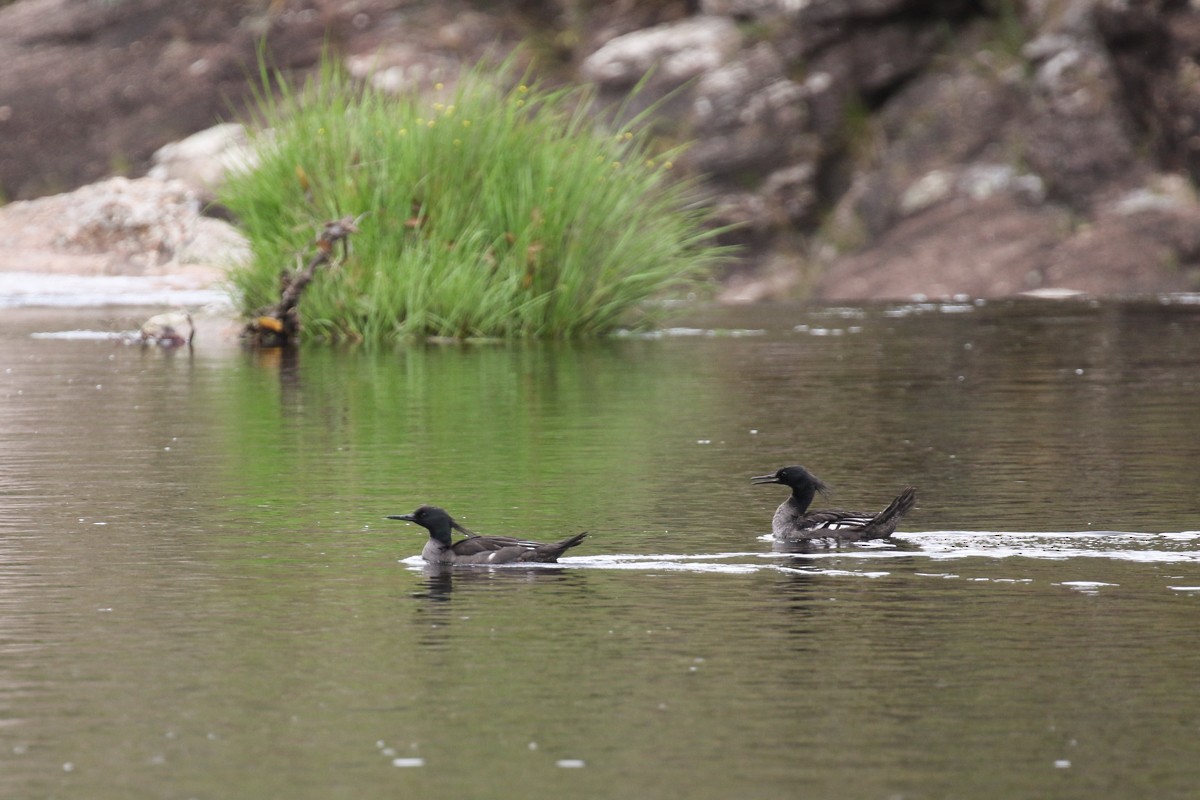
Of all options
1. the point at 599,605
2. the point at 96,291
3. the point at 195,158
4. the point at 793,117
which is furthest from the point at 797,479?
the point at 195,158

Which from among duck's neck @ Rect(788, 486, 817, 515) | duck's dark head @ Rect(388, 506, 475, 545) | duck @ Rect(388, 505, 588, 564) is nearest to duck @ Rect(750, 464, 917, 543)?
duck's neck @ Rect(788, 486, 817, 515)

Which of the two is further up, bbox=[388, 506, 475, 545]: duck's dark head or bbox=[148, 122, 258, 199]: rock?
bbox=[148, 122, 258, 199]: rock

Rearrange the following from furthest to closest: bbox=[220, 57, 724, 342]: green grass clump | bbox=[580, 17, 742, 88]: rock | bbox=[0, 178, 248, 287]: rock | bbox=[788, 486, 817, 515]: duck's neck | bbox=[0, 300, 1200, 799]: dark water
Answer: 1. bbox=[580, 17, 742, 88]: rock
2. bbox=[0, 178, 248, 287]: rock
3. bbox=[220, 57, 724, 342]: green grass clump
4. bbox=[788, 486, 817, 515]: duck's neck
5. bbox=[0, 300, 1200, 799]: dark water

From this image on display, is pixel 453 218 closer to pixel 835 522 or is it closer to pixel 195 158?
pixel 835 522

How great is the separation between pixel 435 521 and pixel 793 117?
3325 centimetres

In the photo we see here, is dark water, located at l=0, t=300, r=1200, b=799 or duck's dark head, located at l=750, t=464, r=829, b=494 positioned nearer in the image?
dark water, located at l=0, t=300, r=1200, b=799

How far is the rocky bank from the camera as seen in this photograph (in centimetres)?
3716

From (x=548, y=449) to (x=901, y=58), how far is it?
29.4m

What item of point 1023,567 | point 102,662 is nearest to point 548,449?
point 1023,567

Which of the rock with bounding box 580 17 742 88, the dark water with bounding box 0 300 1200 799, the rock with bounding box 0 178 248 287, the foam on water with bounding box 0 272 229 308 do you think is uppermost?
the rock with bounding box 580 17 742 88

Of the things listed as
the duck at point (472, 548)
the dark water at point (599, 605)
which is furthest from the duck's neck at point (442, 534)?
the dark water at point (599, 605)

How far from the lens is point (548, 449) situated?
44.8ft

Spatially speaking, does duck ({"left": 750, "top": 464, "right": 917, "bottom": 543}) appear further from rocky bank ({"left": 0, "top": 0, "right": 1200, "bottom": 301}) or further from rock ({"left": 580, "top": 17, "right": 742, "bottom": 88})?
rock ({"left": 580, "top": 17, "right": 742, "bottom": 88})

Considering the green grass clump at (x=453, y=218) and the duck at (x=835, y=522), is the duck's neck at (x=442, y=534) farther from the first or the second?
Answer: the green grass clump at (x=453, y=218)
